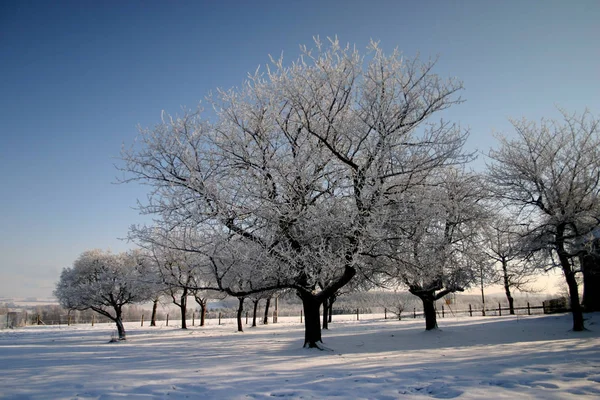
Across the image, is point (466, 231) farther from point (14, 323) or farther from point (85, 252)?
point (14, 323)

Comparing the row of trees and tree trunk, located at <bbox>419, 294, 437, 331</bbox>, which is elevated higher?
the row of trees

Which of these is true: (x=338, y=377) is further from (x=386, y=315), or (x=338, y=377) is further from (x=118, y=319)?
(x=386, y=315)

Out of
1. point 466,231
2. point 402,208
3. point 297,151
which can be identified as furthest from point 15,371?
point 466,231

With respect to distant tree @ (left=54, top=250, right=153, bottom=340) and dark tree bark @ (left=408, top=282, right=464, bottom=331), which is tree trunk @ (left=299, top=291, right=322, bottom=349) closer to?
dark tree bark @ (left=408, top=282, right=464, bottom=331)

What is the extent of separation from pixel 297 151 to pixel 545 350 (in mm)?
9334

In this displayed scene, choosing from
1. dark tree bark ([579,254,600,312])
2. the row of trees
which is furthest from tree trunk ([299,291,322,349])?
dark tree bark ([579,254,600,312])

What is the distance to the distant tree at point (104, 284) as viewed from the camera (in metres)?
24.7

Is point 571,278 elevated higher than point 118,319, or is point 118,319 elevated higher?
point 571,278

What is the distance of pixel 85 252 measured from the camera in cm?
3347

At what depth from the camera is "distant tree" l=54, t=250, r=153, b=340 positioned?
973 inches

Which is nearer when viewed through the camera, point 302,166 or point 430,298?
point 302,166

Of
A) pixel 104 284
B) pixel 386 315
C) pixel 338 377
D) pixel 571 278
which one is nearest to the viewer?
pixel 338 377

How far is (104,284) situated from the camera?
81.4ft

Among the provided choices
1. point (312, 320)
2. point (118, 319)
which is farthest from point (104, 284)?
point (312, 320)
